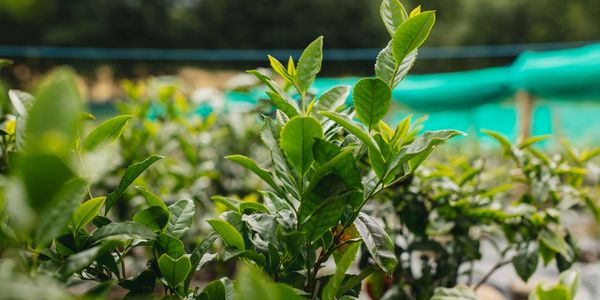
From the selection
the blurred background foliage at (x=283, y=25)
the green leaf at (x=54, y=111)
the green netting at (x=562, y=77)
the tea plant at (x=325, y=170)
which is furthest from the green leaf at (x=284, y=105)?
the blurred background foliage at (x=283, y=25)

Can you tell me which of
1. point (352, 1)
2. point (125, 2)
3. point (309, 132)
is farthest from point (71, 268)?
point (352, 1)

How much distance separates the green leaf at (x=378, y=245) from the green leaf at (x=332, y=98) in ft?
0.50

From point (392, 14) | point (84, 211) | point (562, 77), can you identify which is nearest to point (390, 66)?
point (392, 14)

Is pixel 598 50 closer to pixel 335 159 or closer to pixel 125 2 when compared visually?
pixel 335 159

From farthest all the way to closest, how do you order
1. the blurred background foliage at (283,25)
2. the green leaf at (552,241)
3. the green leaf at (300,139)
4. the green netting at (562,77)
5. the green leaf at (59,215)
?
the blurred background foliage at (283,25)
the green netting at (562,77)
the green leaf at (552,241)
the green leaf at (300,139)
the green leaf at (59,215)

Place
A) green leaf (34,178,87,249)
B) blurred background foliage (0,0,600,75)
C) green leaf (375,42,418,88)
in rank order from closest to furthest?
1. green leaf (34,178,87,249)
2. green leaf (375,42,418,88)
3. blurred background foliage (0,0,600,75)

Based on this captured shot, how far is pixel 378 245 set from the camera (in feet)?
2.12

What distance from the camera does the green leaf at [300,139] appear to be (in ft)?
1.73

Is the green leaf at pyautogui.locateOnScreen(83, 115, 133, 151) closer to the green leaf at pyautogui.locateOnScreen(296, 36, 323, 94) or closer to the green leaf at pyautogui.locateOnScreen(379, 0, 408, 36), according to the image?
the green leaf at pyautogui.locateOnScreen(296, 36, 323, 94)

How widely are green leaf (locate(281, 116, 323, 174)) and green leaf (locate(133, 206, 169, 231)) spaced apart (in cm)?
18

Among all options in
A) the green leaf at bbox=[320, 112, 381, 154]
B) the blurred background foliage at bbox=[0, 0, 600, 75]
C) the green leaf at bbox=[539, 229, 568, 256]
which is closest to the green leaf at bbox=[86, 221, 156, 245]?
the green leaf at bbox=[320, 112, 381, 154]

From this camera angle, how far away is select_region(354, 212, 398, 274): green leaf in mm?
631

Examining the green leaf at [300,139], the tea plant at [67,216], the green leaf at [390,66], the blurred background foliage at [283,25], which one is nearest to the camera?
the tea plant at [67,216]

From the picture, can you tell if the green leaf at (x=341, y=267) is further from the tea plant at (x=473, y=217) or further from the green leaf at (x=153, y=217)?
the tea plant at (x=473, y=217)
